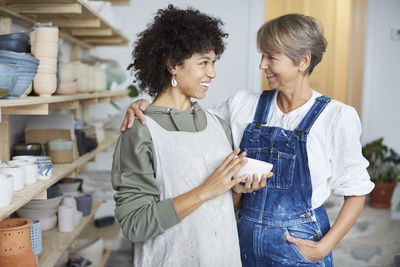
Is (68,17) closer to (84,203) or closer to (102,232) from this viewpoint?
(84,203)

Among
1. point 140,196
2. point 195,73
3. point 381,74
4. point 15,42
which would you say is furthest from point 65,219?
point 381,74

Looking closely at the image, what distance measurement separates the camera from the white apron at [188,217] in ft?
4.46

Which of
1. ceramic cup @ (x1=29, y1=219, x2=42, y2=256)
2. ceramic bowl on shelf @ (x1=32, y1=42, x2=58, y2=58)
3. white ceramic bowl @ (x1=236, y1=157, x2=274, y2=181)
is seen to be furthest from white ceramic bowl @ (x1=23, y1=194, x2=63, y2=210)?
white ceramic bowl @ (x1=236, y1=157, x2=274, y2=181)

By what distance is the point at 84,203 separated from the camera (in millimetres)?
2822

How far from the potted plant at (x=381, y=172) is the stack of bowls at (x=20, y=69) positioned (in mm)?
3426

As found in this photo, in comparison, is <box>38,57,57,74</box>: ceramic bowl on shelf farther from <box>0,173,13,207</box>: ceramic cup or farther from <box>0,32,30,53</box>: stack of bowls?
<box>0,173,13,207</box>: ceramic cup

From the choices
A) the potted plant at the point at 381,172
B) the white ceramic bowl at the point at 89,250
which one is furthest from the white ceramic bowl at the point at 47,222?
the potted plant at the point at 381,172

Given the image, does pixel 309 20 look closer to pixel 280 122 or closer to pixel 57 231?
pixel 280 122

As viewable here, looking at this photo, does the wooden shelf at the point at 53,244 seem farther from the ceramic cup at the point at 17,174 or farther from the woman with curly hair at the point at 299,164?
the woman with curly hair at the point at 299,164

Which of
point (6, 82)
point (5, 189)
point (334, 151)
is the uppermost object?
point (6, 82)

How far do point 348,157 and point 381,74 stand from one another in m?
3.32

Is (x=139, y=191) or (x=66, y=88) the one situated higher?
(x=66, y=88)

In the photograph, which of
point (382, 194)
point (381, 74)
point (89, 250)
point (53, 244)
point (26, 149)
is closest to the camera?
point (26, 149)

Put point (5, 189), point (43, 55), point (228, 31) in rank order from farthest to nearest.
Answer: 1. point (228, 31)
2. point (43, 55)
3. point (5, 189)
